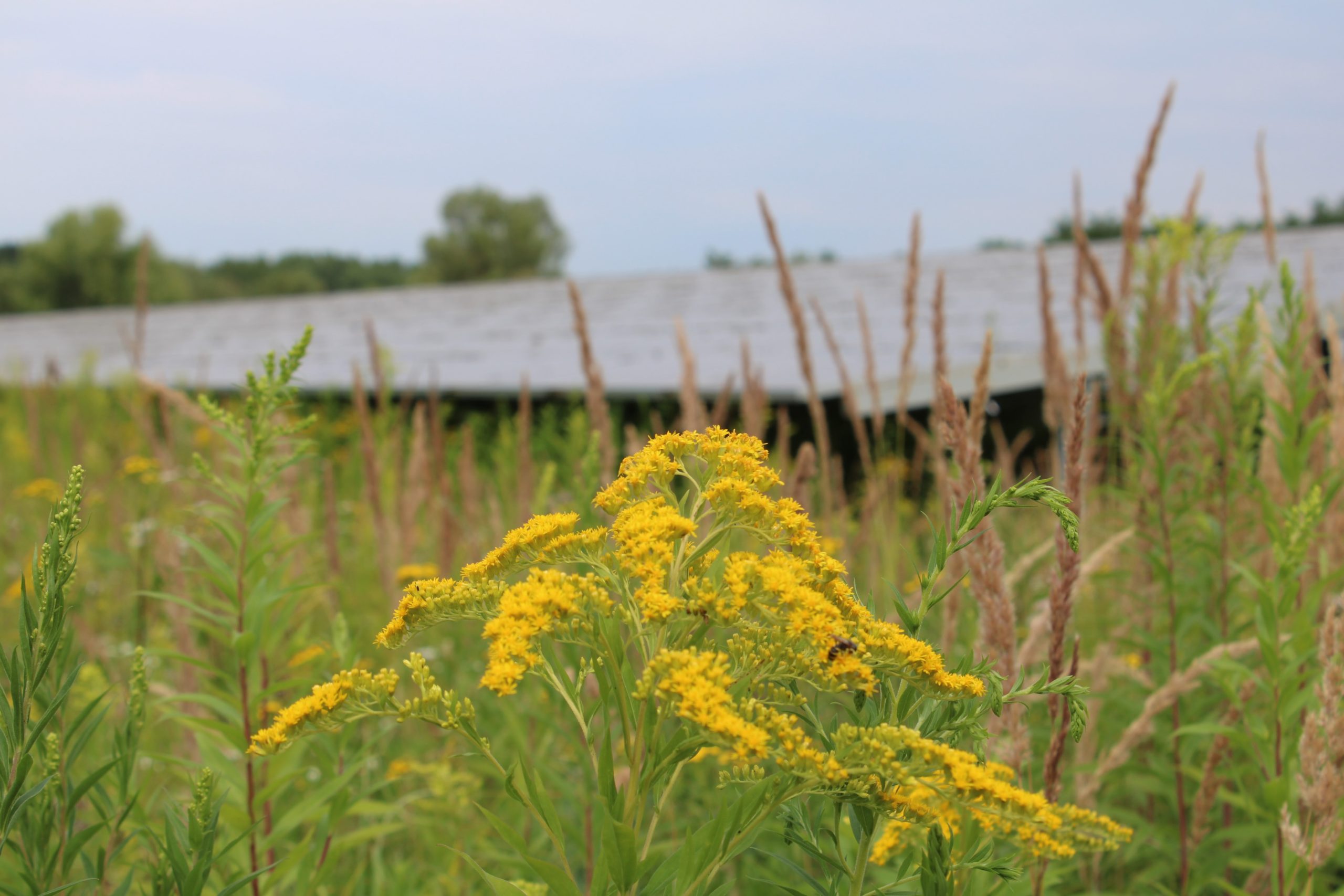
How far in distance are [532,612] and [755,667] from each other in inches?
7.9

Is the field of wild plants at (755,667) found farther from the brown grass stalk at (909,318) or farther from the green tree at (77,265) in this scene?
the green tree at (77,265)

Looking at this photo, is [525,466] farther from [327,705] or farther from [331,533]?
[327,705]

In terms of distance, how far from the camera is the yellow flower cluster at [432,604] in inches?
32.6

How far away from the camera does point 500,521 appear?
9.91 feet

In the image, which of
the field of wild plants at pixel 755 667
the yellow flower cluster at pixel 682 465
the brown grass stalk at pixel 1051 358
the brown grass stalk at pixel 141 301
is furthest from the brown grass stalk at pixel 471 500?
the yellow flower cluster at pixel 682 465

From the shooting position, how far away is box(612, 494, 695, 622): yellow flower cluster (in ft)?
2.47

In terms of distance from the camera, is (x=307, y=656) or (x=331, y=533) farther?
(x=331, y=533)

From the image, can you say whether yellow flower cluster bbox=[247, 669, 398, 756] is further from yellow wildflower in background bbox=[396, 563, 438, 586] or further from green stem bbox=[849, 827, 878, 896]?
yellow wildflower in background bbox=[396, 563, 438, 586]

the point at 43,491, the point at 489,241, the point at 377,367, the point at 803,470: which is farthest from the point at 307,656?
the point at 489,241

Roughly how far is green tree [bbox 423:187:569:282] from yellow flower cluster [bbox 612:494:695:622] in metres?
64.3

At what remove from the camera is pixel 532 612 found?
0.77 meters

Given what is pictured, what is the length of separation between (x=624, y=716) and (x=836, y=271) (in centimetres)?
1444

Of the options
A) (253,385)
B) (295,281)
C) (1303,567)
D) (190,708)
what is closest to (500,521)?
(190,708)

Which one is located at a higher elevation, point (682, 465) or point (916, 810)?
point (682, 465)
